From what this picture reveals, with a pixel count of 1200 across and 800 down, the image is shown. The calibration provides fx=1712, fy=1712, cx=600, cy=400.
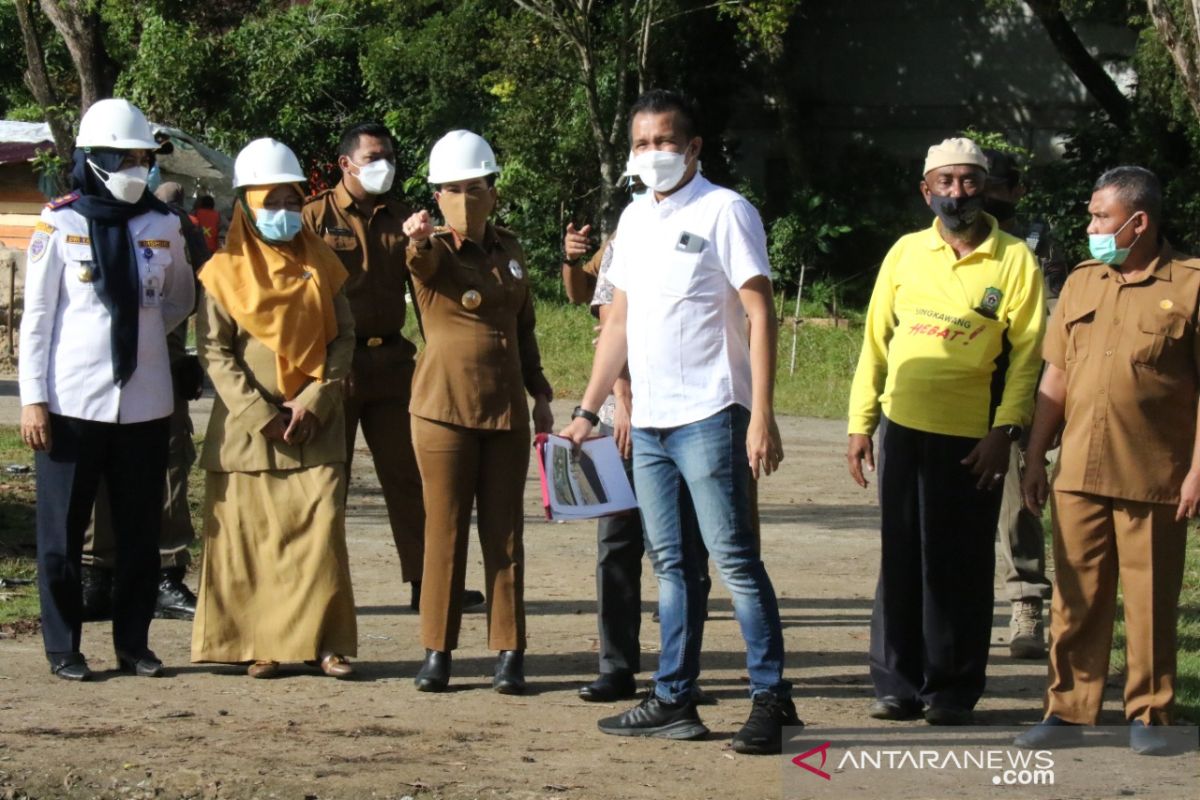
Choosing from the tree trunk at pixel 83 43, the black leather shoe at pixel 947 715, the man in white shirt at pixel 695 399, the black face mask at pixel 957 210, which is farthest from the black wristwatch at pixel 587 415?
the tree trunk at pixel 83 43

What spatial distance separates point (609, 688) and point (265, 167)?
2.37m

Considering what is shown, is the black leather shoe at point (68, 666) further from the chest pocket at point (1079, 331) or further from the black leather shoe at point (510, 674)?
the chest pocket at point (1079, 331)

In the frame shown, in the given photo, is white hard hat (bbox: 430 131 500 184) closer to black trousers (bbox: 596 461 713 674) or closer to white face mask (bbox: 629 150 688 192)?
white face mask (bbox: 629 150 688 192)

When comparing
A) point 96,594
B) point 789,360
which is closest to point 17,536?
point 96,594

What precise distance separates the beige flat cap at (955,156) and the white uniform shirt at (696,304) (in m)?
0.81

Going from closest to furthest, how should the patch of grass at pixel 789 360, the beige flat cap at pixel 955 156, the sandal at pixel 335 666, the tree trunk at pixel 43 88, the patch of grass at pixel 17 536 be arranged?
the beige flat cap at pixel 955 156, the sandal at pixel 335 666, the patch of grass at pixel 17 536, the tree trunk at pixel 43 88, the patch of grass at pixel 789 360

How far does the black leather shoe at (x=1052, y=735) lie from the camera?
5695 mm

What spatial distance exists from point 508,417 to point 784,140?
72.5 feet

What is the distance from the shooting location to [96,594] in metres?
7.70

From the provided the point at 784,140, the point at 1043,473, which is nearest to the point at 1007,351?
the point at 1043,473

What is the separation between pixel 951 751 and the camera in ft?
18.6

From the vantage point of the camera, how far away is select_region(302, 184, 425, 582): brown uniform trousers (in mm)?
7586

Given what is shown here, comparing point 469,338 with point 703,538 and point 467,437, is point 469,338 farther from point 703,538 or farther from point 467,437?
point 703,538

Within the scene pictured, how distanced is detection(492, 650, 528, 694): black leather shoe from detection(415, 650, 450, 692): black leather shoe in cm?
20
